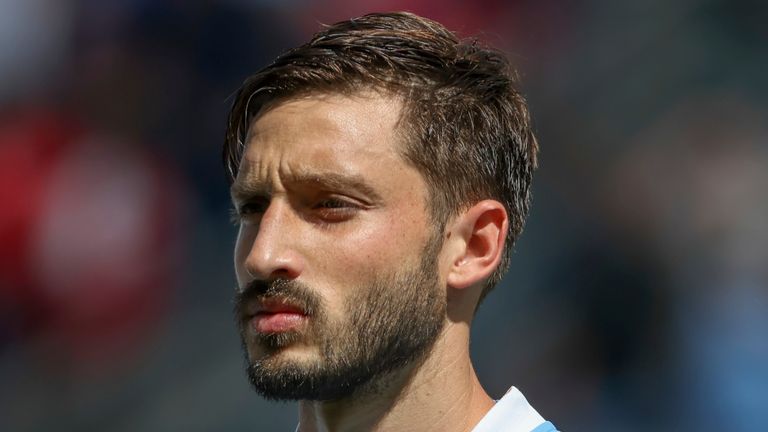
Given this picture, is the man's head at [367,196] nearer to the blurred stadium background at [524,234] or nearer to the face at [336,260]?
the face at [336,260]

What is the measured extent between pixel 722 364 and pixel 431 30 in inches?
88.2

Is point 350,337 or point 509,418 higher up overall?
point 350,337

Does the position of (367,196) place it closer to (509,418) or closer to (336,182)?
(336,182)

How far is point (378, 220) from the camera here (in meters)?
2.10

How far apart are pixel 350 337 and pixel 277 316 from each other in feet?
0.45

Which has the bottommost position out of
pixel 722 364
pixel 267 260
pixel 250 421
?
pixel 722 364

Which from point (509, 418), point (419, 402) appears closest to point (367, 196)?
point (419, 402)

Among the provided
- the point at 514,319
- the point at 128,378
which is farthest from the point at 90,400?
the point at 514,319

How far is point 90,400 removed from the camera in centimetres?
454

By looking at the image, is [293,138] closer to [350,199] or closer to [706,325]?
[350,199]

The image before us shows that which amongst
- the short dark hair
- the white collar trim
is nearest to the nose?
the short dark hair

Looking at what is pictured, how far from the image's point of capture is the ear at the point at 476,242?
2.20 metres

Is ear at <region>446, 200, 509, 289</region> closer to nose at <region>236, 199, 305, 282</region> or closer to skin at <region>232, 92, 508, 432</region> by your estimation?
skin at <region>232, 92, 508, 432</region>

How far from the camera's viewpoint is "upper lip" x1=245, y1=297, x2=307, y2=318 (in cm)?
206
